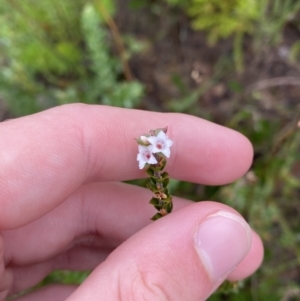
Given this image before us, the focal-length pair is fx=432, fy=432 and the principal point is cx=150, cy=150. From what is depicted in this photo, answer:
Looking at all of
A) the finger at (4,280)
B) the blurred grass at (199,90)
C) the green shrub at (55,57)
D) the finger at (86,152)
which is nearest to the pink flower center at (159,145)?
the finger at (86,152)

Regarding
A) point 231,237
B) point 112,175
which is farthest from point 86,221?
point 231,237

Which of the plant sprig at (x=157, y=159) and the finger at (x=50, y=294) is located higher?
the plant sprig at (x=157, y=159)

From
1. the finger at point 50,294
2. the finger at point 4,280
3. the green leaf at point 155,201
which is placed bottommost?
the finger at point 50,294

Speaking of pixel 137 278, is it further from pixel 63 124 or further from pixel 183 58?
pixel 183 58

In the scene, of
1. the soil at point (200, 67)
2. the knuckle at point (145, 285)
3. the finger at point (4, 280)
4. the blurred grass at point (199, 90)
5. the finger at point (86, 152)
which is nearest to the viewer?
the knuckle at point (145, 285)

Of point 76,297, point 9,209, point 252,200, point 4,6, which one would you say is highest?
point 4,6

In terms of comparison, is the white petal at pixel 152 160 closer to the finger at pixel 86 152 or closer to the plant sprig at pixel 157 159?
the plant sprig at pixel 157 159

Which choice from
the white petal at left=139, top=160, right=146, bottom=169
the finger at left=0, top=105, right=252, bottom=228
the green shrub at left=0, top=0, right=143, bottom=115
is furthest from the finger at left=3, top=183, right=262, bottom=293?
the green shrub at left=0, top=0, right=143, bottom=115
